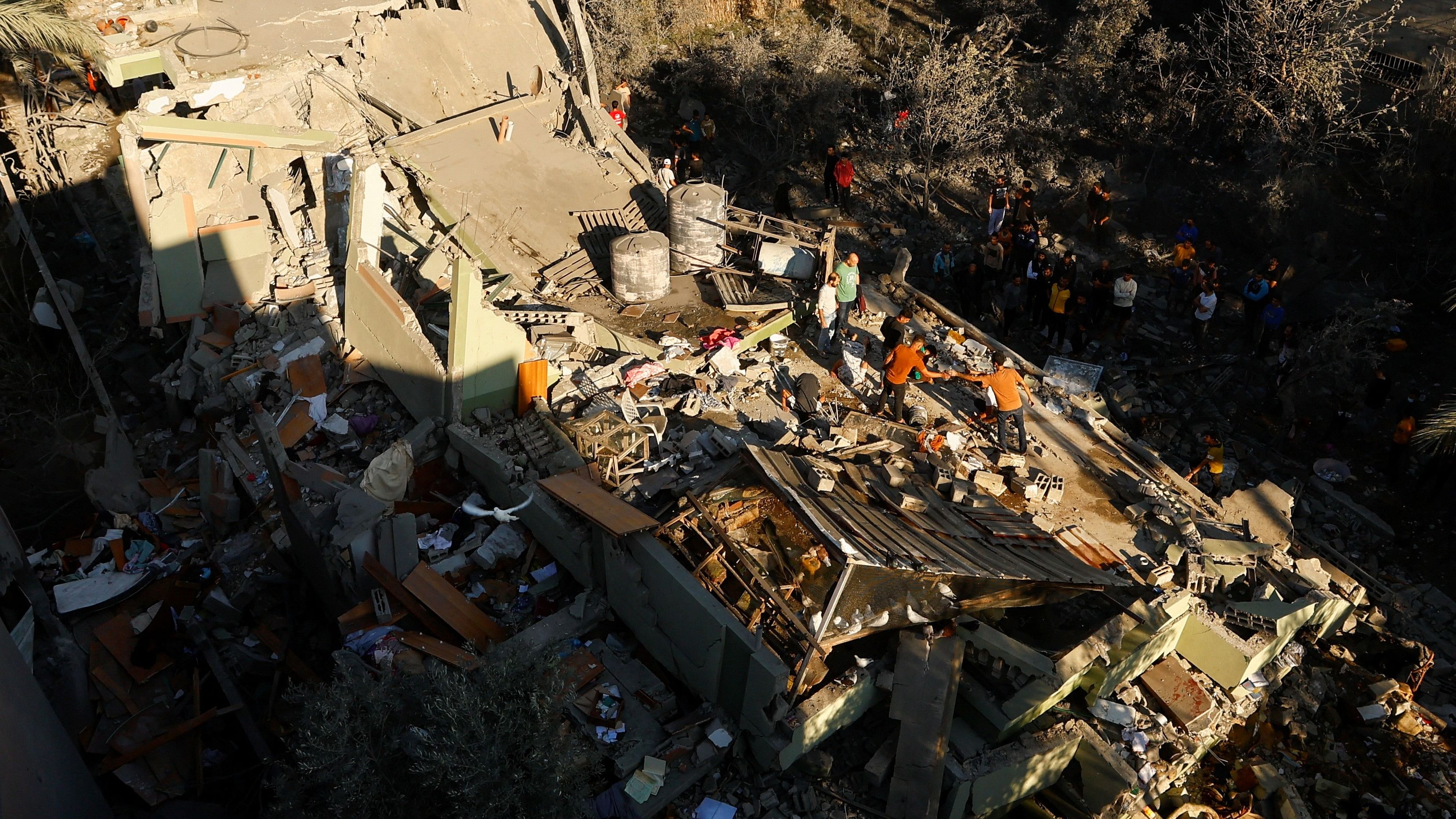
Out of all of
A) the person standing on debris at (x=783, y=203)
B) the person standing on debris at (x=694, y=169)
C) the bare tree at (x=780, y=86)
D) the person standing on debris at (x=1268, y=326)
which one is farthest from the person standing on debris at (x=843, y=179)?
the person standing on debris at (x=1268, y=326)

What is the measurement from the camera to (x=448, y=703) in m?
6.49

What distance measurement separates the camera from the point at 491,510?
9.41 metres

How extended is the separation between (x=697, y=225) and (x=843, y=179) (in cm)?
428

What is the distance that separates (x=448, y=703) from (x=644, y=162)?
942 cm

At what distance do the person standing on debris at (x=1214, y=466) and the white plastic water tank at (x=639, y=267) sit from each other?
6.64 m

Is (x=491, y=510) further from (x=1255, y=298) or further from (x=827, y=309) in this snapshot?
(x=1255, y=298)

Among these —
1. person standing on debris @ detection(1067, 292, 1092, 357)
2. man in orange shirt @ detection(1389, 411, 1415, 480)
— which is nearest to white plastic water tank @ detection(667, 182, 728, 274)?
person standing on debris @ detection(1067, 292, 1092, 357)

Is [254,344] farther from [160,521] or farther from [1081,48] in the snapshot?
[1081,48]

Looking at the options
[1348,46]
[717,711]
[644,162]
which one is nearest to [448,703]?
[717,711]

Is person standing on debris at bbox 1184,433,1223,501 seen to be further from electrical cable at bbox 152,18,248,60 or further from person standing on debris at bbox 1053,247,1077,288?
electrical cable at bbox 152,18,248,60

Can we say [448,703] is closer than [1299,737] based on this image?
Yes

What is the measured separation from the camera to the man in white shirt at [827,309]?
1169 cm

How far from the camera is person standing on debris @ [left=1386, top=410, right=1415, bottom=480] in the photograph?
11672mm

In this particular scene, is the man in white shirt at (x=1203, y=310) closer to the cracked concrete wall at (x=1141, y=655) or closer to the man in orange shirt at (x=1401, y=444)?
the man in orange shirt at (x=1401, y=444)
